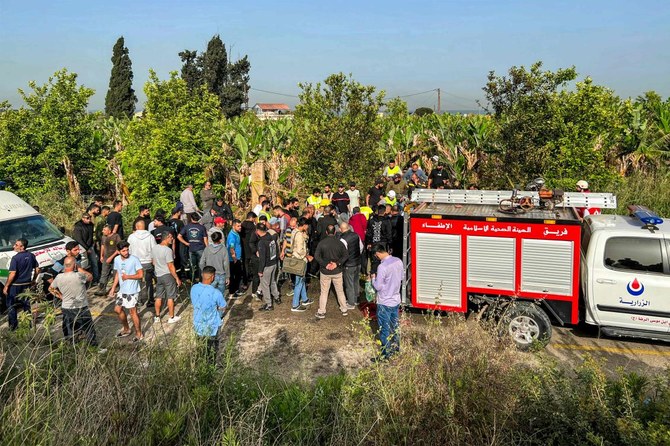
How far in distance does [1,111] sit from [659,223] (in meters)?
19.1

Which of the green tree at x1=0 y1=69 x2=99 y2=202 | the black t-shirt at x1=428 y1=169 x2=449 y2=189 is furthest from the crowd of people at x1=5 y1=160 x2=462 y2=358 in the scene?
the green tree at x1=0 y1=69 x2=99 y2=202

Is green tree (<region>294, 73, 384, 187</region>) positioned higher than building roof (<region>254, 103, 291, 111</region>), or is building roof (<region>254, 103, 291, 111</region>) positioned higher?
building roof (<region>254, 103, 291, 111</region>)

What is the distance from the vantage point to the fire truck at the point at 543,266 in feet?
25.4

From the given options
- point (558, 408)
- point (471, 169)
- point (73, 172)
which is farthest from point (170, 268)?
point (471, 169)

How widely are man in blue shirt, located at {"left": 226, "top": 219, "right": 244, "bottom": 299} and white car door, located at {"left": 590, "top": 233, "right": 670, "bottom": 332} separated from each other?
21.7 ft

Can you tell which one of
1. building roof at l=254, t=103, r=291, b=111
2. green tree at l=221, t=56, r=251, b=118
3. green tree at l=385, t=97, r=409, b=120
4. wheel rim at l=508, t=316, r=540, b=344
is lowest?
wheel rim at l=508, t=316, r=540, b=344

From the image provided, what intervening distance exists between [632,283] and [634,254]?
0.44 m

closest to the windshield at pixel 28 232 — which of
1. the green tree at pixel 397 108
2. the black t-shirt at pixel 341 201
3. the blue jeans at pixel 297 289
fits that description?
the blue jeans at pixel 297 289

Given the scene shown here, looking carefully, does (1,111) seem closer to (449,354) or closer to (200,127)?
(200,127)

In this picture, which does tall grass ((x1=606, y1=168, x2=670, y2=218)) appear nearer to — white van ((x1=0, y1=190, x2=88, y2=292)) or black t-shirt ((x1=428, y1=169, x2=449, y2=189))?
black t-shirt ((x1=428, y1=169, x2=449, y2=189))

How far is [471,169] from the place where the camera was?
20.5 metres

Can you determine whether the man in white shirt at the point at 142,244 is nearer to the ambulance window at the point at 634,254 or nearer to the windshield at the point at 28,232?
the windshield at the point at 28,232

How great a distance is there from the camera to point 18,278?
8.84 meters

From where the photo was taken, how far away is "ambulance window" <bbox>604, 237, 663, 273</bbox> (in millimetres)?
7688
